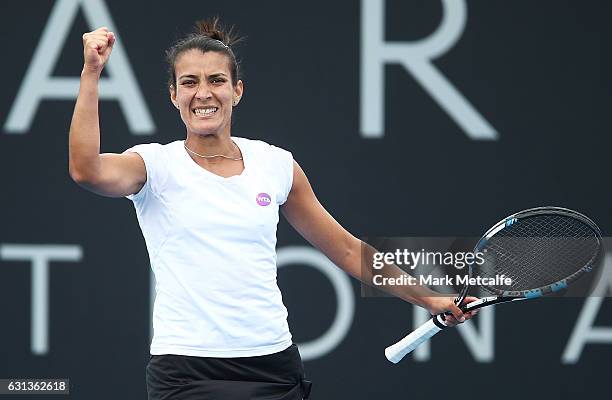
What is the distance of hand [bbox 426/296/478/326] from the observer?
3.61 meters

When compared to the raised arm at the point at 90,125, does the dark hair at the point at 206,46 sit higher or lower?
higher

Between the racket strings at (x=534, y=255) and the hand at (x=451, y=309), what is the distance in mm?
98

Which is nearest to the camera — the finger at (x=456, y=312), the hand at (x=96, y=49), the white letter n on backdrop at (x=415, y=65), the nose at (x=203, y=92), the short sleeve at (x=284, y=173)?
the hand at (x=96, y=49)

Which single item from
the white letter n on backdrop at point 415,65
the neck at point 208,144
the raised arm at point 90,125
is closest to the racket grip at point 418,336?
the neck at point 208,144

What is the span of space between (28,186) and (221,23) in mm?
1021

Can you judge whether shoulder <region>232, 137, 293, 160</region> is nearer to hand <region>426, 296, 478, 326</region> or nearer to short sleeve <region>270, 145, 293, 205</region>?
short sleeve <region>270, 145, 293, 205</region>

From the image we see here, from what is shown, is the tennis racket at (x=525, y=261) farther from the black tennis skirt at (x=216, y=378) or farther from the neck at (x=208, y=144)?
the neck at (x=208, y=144)

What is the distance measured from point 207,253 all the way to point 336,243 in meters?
0.59

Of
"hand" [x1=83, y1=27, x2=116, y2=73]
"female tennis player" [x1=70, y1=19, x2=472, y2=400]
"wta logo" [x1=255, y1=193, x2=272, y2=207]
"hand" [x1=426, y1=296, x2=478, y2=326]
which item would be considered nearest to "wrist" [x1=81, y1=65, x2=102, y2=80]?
"hand" [x1=83, y1=27, x2=116, y2=73]

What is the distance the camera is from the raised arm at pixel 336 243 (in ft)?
11.9

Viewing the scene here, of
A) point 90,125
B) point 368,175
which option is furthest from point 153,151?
point 368,175

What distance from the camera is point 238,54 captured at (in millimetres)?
5195

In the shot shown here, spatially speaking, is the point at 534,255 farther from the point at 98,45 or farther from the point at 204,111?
the point at 98,45

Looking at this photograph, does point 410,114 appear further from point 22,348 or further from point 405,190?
point 22,348
